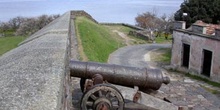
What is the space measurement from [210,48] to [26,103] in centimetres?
1460

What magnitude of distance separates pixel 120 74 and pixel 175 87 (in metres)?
3.49

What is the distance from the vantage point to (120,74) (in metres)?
6.09

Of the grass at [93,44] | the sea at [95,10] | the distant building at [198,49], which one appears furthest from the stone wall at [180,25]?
the sea at [95,10]

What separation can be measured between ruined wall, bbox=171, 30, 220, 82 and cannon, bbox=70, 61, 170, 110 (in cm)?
979

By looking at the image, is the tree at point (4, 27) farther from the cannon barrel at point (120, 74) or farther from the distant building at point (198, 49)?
the cannon barrel at point (120, 74)

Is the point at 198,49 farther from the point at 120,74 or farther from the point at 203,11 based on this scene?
the point at 120,74

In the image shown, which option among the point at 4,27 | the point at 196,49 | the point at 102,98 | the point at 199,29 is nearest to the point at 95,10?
the point at 4,27

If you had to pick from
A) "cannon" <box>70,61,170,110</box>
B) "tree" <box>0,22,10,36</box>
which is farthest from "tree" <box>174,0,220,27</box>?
"tree" <box>0,22,10,36</box>

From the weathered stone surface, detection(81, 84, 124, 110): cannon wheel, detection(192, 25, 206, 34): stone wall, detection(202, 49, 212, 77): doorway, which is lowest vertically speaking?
detection(202, 49, 212, 77): doorway

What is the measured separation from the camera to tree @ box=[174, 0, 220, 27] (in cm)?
2392

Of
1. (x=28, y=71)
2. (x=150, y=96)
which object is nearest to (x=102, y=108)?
(x=150, y=96)

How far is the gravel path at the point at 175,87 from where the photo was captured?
25.2 ft

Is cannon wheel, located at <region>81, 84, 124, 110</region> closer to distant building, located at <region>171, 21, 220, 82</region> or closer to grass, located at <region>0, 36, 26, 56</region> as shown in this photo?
distant building, located at <region>171, 21, 220, 82</region>

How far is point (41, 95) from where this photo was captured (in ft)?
7.78
